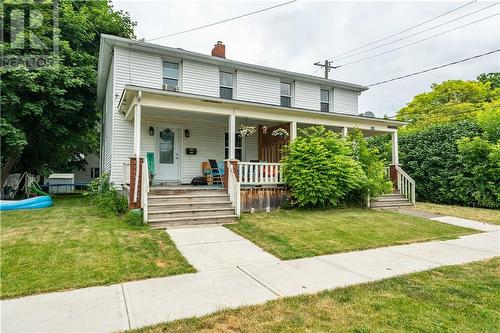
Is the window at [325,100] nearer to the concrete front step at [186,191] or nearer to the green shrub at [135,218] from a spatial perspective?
the concrete front step at [186,191]

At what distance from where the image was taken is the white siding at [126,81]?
Answer: 10320 millimetres

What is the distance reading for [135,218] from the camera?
710 centimetres

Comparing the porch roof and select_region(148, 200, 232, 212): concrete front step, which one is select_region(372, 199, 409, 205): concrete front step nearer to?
the porch roof

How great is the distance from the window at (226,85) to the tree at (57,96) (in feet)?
20.5

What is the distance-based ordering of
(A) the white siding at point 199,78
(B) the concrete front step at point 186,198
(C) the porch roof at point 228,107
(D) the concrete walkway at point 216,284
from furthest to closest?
(A) the white siding at point 199,78
(C) the porch roof at point 228,107
(B) the concrete front step at point 186,198
(D) the concrete walkway at point 216,284

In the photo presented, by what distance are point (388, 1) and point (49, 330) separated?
12.7 m

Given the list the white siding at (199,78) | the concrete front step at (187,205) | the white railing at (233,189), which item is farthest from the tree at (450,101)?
the concrete front step at (187,205)

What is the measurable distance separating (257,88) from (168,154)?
5109 millimetres

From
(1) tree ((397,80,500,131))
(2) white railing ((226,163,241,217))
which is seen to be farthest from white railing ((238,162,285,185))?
(1) tree ((397,80,500,131))

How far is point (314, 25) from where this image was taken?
1229cm

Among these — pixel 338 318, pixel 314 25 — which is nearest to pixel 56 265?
pixel 338 318

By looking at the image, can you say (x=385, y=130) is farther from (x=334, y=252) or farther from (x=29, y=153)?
(x=29, y=153)

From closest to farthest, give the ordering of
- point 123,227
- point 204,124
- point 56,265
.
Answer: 1. point 56,265
2. point 123,227
3. point 204,124

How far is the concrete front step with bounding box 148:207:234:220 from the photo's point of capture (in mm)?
7277
